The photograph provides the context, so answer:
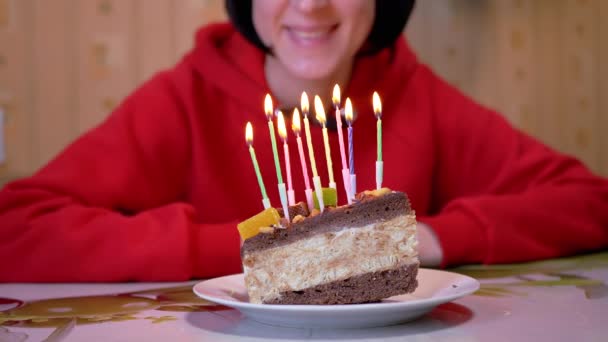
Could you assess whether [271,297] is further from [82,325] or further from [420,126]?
[420,126]

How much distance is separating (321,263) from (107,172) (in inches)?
29.4

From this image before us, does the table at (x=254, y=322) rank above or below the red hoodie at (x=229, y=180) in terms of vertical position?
below

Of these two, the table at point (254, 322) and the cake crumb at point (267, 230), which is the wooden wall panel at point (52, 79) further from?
the cake crumb at point (267, 230)

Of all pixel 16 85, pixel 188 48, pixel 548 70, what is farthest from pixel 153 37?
pixel 548 70

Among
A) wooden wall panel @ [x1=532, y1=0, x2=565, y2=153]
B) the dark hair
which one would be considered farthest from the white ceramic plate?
wooden wall panel @ [x1=532, y1=0, x2=565, y2=153]

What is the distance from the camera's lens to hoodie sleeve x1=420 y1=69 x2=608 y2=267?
1.37 metres

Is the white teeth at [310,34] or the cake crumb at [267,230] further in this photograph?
the white teeth at [310,34]

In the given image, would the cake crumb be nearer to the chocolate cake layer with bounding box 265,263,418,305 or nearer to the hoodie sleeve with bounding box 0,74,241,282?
the chocolate cake layer with bounding box 265,263,418,305

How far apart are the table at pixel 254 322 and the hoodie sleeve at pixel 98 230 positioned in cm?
6

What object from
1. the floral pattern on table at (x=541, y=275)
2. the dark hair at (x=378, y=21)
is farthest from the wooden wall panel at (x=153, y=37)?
the floral pattern on table at (x=541, y=275)

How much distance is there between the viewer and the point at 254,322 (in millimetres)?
832

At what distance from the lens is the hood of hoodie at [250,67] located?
5.33 ft

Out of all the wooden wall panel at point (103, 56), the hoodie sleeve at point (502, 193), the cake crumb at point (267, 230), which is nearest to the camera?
the cake crumb at point (267, 230)

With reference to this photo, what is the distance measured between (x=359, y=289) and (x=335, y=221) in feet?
0.28
